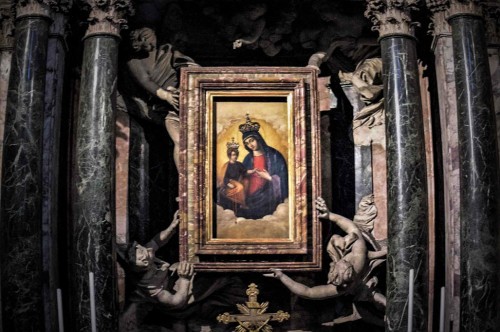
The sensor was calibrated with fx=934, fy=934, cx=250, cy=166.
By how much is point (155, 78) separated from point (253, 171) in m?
1.70

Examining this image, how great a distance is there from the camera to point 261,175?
11.6 m

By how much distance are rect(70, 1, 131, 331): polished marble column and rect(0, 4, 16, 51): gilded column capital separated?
900mm

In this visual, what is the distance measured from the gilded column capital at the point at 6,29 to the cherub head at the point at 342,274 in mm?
4578

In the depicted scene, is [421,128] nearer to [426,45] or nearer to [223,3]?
[426,45]

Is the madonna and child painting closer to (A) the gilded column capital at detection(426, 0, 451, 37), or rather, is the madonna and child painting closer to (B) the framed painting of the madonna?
(B) the framed painting of the madonna

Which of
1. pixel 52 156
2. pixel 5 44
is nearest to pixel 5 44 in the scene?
pixel 5 44

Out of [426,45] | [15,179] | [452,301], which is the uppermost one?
[426,45]

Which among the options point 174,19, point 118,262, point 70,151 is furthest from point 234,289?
point 174,19

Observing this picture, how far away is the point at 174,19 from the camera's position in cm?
1177

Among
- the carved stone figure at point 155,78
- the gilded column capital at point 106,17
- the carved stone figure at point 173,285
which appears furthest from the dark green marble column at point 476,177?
the gilded column capital at point 106,17

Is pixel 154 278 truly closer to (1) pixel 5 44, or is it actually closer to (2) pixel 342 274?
(2) pixel 342 274

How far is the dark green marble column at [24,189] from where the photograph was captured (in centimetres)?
989

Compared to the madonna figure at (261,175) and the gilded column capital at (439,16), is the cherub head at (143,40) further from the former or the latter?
the gilded column capital at (439,16)

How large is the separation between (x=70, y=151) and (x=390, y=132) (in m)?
3.78
